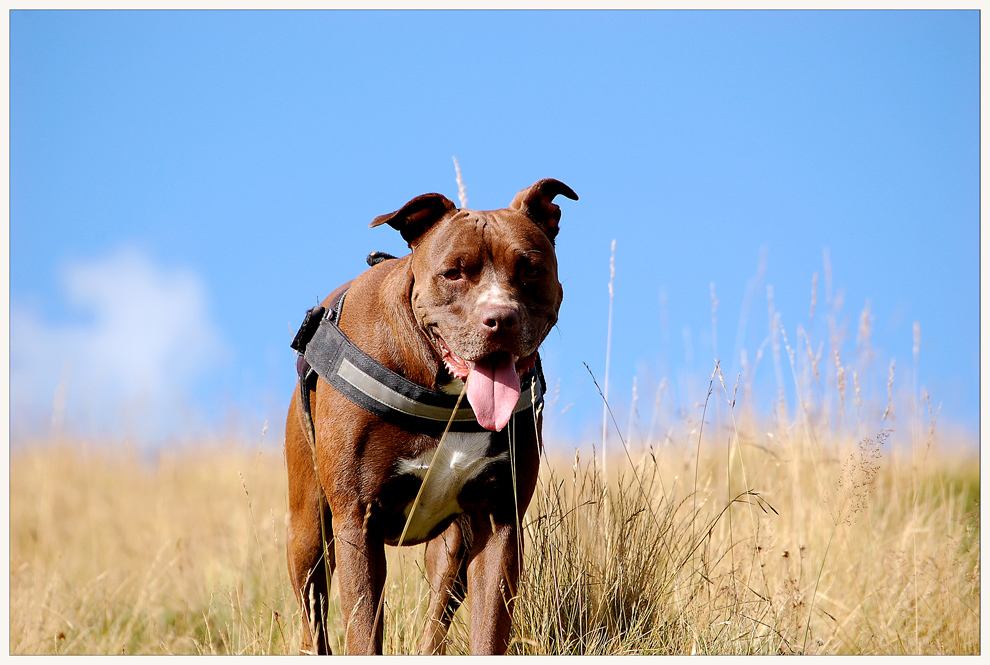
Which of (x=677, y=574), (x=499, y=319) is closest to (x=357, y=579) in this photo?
(x=499, y=319)

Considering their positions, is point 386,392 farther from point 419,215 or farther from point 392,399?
point 419,215

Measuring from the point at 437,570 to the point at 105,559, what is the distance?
16.2 feet

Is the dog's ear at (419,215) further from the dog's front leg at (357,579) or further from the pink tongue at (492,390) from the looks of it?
the dog's front leg at (357,579)

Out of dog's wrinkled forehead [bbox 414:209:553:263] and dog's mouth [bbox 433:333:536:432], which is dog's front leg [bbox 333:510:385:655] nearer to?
dog's mouth [bbox 433:333:536:432]

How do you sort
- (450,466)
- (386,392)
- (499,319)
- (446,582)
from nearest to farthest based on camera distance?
(499,319)
(386,392)
(450,466)
(446,582)

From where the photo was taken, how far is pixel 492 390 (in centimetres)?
295

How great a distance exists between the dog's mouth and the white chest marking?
23 cm

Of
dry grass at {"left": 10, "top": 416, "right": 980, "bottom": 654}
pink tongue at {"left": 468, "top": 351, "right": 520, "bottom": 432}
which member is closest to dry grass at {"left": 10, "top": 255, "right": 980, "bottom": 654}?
dry grass at {"left": 10, "top": 416, "right": 980, "bottom": 654}

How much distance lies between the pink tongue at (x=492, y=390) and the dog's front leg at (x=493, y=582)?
559 mm

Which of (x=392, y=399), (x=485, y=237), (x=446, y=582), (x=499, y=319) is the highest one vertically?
(x=485, y=237)

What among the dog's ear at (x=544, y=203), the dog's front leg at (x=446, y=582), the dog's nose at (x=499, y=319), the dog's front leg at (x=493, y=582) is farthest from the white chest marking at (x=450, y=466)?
the dog's ear at (x=544, y=203)

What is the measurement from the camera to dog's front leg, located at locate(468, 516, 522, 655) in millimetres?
3242

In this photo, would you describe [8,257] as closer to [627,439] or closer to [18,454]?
[627,439]

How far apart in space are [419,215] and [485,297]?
1.59 feet
